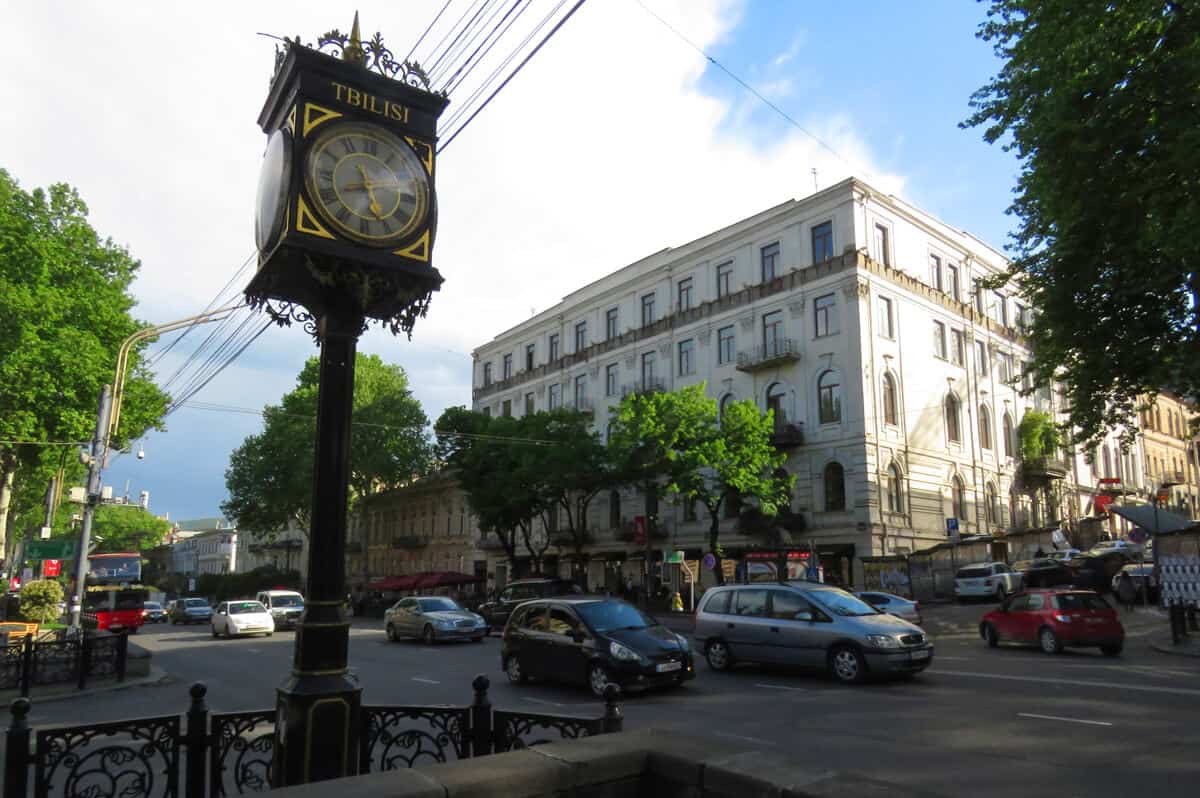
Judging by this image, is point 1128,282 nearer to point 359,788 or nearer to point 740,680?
point 740,680

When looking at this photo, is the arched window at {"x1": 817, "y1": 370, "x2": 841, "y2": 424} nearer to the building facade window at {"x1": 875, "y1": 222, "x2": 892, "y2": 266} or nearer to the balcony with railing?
the balcony with railing

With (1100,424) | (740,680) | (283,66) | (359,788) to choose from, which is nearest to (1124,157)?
(1100,424)

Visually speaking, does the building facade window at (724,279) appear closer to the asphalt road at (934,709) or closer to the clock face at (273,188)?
the asphalt road at (934,709)

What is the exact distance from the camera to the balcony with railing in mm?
38469

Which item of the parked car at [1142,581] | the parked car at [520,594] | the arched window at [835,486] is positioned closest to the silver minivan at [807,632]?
the parked car at [520,594]

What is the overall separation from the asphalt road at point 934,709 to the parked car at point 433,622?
4984 millimetres

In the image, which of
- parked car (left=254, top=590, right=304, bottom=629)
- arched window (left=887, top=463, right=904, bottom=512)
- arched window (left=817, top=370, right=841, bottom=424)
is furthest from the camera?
arched window (left=817, top=370, right=841, bottom=424)

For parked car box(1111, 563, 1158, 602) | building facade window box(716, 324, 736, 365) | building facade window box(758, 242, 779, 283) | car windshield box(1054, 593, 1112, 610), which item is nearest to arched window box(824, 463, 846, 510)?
building facade window box(716, 324, 736, 365)

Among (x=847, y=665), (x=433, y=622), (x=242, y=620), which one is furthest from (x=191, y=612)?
(x=847, y=665)

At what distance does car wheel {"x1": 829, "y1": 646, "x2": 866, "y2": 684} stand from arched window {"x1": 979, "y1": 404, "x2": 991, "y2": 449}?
32.3 m

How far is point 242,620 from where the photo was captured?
103ft

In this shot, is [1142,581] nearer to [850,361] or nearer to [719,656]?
[850,361]

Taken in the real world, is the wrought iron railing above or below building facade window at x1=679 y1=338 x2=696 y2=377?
below

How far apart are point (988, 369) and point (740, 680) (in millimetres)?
34762
